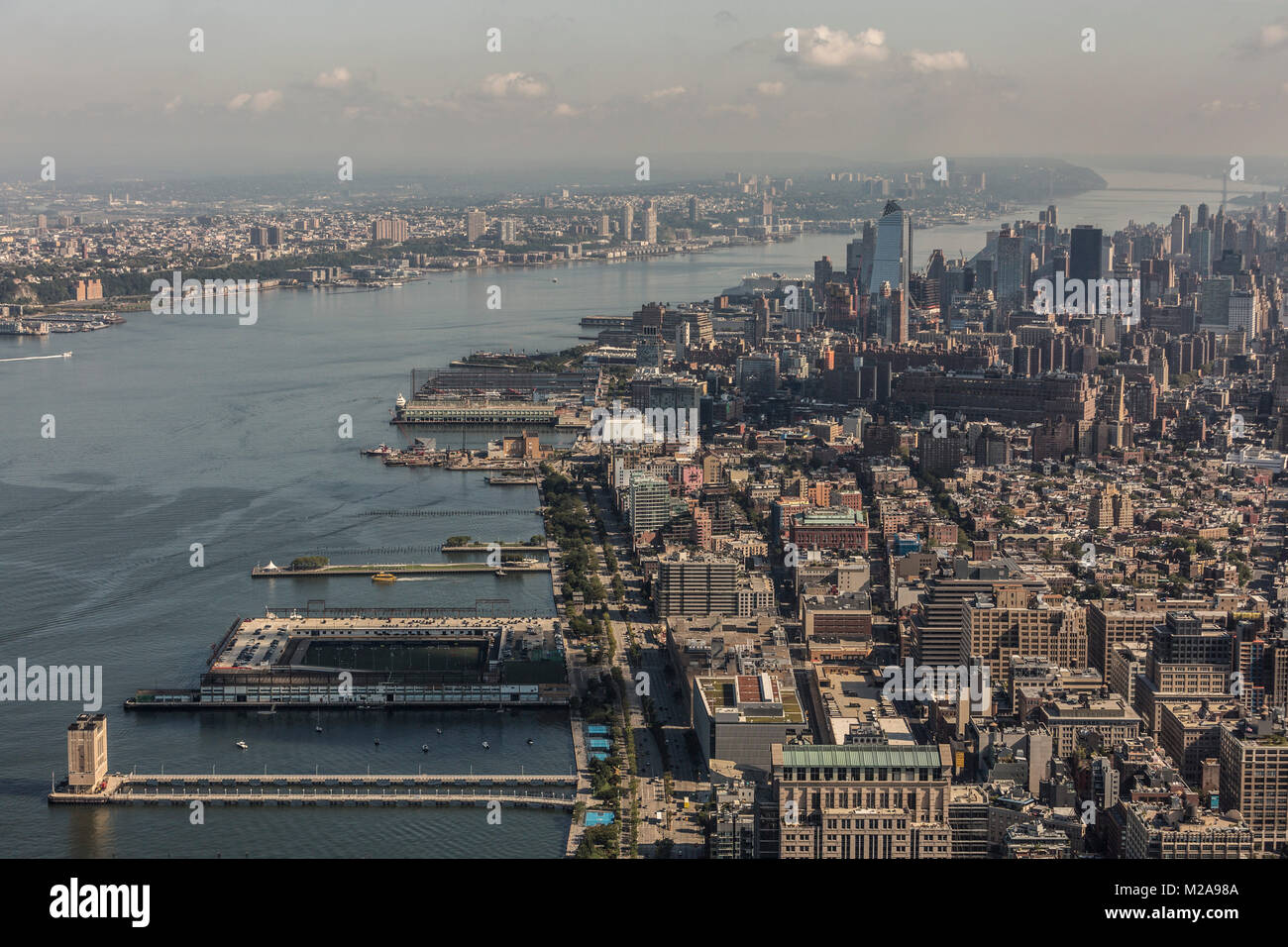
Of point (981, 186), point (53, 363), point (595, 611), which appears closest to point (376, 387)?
point (53, 363)

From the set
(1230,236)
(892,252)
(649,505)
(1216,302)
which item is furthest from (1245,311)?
(649,505)

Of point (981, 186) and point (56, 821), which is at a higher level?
point (981, 186)

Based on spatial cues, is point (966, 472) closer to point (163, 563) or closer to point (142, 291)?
point (163, 563)

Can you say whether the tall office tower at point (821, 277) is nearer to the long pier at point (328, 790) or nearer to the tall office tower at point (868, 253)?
the tall office tower at point (868, 253)

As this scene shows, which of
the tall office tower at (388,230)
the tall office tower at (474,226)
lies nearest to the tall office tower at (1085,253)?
the tall office tower at (474,226)

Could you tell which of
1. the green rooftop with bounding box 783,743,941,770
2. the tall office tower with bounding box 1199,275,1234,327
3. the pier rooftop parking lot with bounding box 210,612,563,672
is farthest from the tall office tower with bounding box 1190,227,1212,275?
the green rooftop with bounding box 783,743,941,770

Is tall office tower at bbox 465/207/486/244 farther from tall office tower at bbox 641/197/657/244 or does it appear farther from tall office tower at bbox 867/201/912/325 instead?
tall office tower at bbox 867/201/912/325
